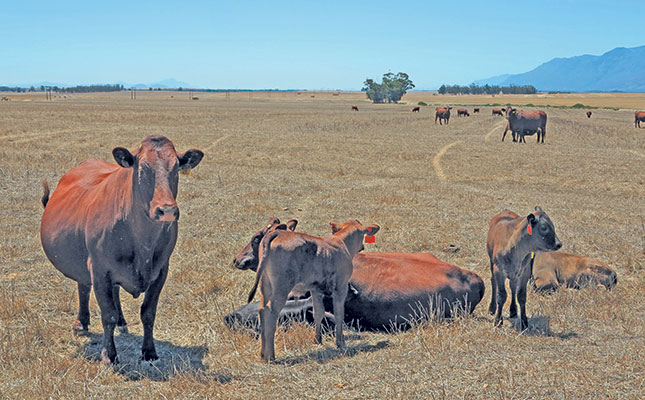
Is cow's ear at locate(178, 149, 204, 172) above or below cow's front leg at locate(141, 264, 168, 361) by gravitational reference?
above

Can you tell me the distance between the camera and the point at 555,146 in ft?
110

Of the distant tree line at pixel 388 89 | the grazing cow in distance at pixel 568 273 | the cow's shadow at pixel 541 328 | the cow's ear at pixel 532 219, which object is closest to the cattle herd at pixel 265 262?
the cow's ear at pixel 532 219

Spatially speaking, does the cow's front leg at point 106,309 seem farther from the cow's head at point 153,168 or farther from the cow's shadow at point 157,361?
the cow's head at point 153,168

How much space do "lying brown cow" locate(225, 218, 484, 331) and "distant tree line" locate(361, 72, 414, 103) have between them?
470ft

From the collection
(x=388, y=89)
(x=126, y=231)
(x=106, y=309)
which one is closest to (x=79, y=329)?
(x=106, y=309)

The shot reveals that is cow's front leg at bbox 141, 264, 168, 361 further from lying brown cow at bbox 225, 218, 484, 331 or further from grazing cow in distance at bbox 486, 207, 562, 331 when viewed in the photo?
grazing cow in distance at bbox 486, 207, 562, 331

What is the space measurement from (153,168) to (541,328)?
17.5ft

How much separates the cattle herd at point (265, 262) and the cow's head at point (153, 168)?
0.04ft

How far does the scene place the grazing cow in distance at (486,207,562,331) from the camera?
7.58m

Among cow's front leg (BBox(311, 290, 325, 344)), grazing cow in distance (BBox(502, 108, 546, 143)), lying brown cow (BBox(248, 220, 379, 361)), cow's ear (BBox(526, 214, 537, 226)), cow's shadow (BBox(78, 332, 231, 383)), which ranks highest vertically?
grazing cow in distance (BBox(502, 108, 546, 143))

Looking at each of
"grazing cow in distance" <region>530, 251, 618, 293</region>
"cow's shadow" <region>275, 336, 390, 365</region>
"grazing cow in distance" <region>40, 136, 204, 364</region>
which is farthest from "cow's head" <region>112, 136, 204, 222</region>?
"grazing cow in distance" <region>530, 251, 618, 293</region>

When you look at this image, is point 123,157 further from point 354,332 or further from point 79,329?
point 354,332

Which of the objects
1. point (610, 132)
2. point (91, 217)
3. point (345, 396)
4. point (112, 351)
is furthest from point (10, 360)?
point (610, 132)

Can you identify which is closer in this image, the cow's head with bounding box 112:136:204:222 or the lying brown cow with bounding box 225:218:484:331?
the cow's head with bounding box 112:136:204:222
